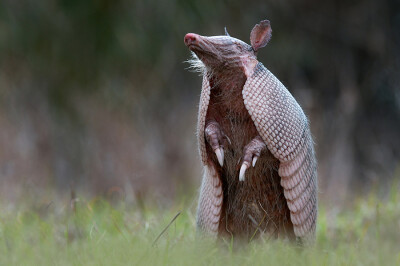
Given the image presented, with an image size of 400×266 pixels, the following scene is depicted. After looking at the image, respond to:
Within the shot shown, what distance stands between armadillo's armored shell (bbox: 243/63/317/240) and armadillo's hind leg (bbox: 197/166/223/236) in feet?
1.44

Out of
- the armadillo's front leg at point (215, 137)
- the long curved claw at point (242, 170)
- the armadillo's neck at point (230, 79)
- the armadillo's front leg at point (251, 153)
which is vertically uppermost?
the armadillo's neck at point (230, 79)

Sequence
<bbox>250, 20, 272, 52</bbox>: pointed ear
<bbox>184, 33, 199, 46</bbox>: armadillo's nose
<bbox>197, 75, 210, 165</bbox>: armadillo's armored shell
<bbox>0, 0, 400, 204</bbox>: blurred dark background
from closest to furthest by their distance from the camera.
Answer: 1. <bbox>184, 33, 199, 46</bbox>: armadillo's nose
2. <bbox>197, 75, 210, 165</bbox>: armadillo's armored shell
3. <bbox>250, 20, 272, 52</bbox>: pointed ear
4. <bbox>0, 0, 400, 204</bbox>: blurred dark background

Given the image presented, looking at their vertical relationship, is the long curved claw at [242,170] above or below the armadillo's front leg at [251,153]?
below

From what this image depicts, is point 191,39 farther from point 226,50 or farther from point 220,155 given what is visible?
point 220,155

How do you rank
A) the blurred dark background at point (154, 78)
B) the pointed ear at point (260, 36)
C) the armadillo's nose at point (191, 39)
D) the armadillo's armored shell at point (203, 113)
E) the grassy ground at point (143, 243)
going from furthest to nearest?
the blurred dark background at point (154, 78), the pointed ear at point (260, 36), the armadillo's armored shell at point (203, 113), the armadillo's nose at point (191, 39), the grassy ground at point (143, 243)

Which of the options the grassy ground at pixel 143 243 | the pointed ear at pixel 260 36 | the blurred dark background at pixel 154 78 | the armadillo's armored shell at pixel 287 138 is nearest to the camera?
the grassy ground at pixel 143 243

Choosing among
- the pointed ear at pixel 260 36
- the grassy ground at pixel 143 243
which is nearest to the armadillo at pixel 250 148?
the pointed ear at pixel 260 36

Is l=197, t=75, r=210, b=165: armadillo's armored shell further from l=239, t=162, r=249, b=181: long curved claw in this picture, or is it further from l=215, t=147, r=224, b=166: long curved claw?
l=239, t=162, r=249, b=181: long curved claw

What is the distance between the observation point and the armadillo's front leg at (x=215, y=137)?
425 cm

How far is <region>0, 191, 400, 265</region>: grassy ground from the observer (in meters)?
3.84

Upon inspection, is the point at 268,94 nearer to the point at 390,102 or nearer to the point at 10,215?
the point at 10,215

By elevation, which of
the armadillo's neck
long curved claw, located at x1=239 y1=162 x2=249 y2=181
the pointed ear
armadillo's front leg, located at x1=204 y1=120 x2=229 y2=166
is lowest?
long curved claw, located at x1=239 y1=162 x2=249 y2=181

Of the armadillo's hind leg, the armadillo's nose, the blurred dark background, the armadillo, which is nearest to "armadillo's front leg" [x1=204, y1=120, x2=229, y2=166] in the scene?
the armadillo

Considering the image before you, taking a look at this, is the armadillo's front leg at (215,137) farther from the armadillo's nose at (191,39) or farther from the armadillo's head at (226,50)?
the armadillo's nose at (191,39)
